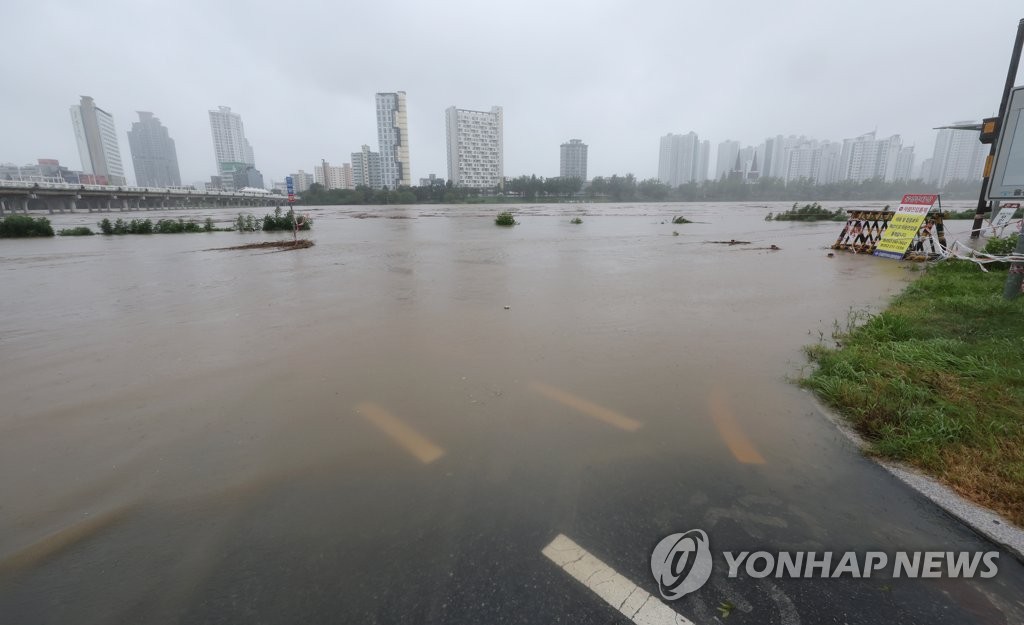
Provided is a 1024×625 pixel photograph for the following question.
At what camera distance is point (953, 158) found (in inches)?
3610

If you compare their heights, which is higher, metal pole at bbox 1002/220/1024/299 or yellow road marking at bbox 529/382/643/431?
metal pole at bbox 1002/220/1024/299

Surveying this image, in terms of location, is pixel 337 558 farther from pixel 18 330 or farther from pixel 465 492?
pixel 18 330

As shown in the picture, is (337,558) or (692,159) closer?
(337,558)

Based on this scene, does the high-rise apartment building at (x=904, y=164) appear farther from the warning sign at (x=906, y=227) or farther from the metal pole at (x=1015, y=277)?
the metal pole at (x=1015, y=277)

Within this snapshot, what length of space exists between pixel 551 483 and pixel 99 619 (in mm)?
2126

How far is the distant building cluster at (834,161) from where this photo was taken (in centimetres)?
9300

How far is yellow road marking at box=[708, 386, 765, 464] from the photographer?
9.54ft

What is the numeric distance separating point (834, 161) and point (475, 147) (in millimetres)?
101659

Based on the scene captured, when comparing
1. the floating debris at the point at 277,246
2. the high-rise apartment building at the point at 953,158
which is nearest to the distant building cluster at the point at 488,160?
the high-rise apartment building at the point at 953,158

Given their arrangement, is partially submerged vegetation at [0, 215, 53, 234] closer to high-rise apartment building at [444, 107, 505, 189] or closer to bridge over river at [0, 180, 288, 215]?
bridge over river at [0, 180, 288, 215]

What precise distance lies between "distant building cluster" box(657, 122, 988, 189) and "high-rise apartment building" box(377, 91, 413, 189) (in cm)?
8295

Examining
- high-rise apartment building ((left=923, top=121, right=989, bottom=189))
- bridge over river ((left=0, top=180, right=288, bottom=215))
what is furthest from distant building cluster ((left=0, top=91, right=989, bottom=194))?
bridge over river ((left=0, top=180, right=288, bottom=215))

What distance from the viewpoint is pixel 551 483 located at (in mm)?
2648

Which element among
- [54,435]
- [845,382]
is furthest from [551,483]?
[54,435]
